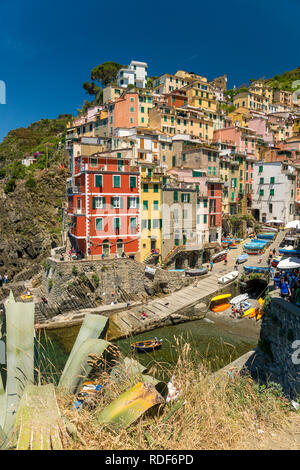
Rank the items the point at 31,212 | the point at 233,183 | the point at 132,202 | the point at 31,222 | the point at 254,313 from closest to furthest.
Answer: the point at 254,313
the point at 132,202
the point at 31,222
the point at 31,212
the point at 233,183

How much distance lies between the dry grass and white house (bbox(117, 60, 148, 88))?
75583 millimetres

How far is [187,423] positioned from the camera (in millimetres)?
3945

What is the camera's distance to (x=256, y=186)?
5169 centimetres

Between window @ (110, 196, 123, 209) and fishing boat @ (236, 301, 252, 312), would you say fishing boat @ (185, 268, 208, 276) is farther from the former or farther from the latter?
window @ (110, 196, 123, 209)

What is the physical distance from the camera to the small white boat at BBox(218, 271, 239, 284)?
2985 cm

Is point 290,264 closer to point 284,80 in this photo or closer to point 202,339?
point 202,339

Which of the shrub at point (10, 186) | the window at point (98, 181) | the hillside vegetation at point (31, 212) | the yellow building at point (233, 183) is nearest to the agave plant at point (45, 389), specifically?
the window at point (98, 181)

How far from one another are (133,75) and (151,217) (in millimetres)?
54698

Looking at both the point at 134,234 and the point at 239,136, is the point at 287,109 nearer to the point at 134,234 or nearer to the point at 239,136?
the point at 239,136

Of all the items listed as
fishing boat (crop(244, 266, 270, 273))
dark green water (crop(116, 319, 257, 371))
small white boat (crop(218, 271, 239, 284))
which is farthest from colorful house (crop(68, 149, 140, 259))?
fishing boat (crop(244, 266, 270, 273))

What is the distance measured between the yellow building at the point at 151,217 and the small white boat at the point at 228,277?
7.78 meters

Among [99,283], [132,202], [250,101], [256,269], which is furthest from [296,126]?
[99,283]

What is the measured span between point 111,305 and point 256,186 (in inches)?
1461

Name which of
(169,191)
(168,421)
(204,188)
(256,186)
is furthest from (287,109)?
(168,421)
